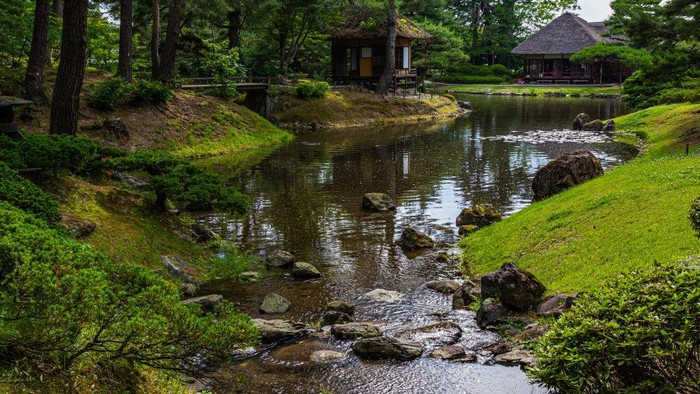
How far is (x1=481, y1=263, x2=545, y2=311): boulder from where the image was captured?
11.8 m

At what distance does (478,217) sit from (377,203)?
361 centimetres

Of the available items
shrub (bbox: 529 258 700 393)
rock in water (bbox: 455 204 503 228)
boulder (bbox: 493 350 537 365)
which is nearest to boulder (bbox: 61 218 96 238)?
boulder (bbox: 493 350 537 365)

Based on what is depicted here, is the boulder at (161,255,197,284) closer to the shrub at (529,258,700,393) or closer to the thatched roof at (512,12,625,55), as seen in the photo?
the shrub at (529,258,700,393)

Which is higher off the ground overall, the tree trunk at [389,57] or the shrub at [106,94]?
the tree trunk at [389,57]

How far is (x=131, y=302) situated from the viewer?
252 inches

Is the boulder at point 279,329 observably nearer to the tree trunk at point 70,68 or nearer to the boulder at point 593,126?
the tree trunk at point 70,68

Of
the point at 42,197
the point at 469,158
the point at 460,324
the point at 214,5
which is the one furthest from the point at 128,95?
the point at 460,324

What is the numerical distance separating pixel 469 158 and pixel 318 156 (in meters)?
7.70

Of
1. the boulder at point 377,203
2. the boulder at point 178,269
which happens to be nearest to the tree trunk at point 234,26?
the boulder at point 377,203

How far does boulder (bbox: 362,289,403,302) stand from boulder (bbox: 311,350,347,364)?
298 centimetres

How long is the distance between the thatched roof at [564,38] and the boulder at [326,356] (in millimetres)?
78452

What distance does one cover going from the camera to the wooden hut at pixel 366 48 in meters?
55.8

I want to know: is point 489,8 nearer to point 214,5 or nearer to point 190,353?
point 214,5

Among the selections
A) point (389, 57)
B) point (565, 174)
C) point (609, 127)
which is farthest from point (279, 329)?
point (389, 57)
